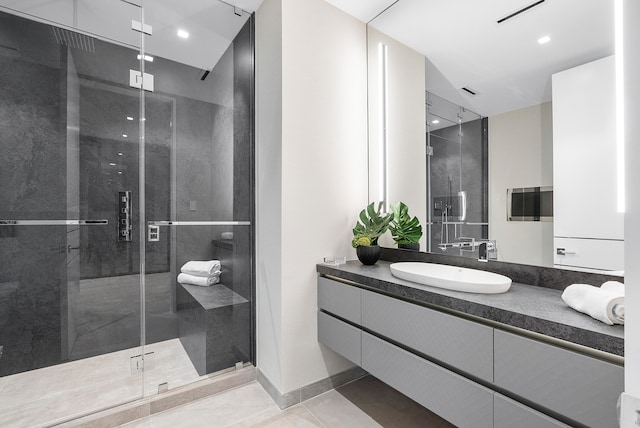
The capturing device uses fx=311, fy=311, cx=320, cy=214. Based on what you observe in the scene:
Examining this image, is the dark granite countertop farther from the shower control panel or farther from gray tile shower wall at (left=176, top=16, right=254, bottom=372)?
the shower control panel

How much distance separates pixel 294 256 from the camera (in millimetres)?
1994

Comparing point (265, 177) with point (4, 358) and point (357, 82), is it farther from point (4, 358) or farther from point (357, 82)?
point (4, 358)

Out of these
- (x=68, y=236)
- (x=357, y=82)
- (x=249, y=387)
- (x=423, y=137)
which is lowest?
(x=249, y=387)

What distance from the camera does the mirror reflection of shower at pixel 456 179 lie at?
1752mm

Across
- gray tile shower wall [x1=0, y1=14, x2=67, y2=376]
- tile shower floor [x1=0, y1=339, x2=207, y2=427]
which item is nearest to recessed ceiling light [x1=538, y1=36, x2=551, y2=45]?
gray tile shower wall [x1=0, y1=14, x2=67, y2=376]

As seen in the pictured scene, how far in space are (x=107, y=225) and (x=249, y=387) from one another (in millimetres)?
1424

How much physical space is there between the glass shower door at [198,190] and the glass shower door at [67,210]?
0.39 ft

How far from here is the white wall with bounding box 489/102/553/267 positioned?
146 cm

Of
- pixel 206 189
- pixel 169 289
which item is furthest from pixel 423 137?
pixel 169 289

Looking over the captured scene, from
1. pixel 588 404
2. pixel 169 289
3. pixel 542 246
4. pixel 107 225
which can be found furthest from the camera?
pixel 169 289

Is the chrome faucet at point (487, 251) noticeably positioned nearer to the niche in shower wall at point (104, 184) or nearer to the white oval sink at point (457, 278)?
the white oval sink at point (457, 278)

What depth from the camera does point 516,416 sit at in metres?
1.07

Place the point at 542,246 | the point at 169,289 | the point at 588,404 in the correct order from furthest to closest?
1. the point at 169,289
2. the point at 542,246
3. the point at 588,404

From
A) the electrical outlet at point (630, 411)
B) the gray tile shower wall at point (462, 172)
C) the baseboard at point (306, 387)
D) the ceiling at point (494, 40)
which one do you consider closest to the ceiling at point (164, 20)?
the ceiling at point (494, 40)
